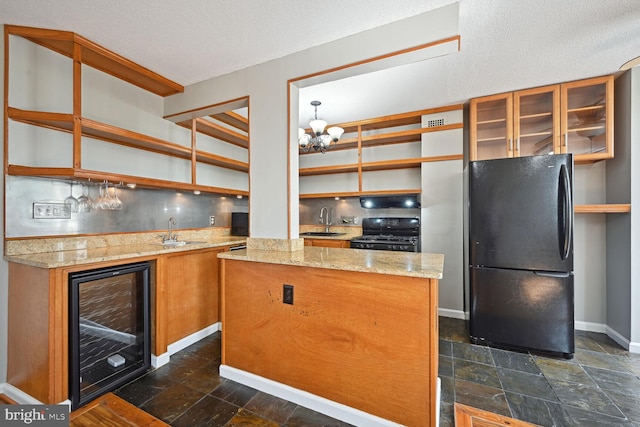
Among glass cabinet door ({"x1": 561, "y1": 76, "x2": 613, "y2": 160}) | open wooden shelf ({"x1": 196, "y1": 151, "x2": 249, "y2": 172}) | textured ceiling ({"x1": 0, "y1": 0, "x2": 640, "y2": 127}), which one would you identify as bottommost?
open wooden shelf ({"x1": 196, "y1": 151, "x2": 249, "y2": 172})

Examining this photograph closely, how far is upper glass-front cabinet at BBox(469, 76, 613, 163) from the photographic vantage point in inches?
104

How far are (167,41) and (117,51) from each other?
50 cm

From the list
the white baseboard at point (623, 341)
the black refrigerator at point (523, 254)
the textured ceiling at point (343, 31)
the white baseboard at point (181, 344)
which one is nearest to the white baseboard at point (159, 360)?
the white baseboard at point (181, 344)

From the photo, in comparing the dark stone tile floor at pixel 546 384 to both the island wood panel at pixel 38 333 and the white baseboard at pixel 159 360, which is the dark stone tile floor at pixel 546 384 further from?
the island wood panel at pixel 38 333

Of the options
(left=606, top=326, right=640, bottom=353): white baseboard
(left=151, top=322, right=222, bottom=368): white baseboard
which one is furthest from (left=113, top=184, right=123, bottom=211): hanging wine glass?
(left=606, top=326, right=640, bottom=353): white baseboard

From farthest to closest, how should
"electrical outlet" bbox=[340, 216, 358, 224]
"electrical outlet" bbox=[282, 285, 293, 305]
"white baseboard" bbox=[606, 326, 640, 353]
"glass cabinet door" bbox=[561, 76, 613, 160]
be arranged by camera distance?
"electrical outlet" bbox=[340, 216, 358, 224] < "glass cabinet door" bbox=[561, 76, 613, 160] < "white baseboard" bbox=[606, 326, 640, 353] < "electrical outlet" bbox=[282, 285, 293, 305]

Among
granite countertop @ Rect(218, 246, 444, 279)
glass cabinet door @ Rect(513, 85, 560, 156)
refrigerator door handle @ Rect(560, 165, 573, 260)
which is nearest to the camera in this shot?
granite countertop @ Rect(218, 246, 444, 279)

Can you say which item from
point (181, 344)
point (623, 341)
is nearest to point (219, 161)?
point (181, 344)

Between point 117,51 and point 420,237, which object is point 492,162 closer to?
point 420,237

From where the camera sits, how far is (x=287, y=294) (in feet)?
5.96

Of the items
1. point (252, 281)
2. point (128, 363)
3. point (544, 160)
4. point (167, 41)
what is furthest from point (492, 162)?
point (128, 363)

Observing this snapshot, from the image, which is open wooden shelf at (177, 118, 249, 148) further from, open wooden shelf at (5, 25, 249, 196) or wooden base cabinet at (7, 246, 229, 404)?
wooden base cabinet at (7, 246, 229, 404)

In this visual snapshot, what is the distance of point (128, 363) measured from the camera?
6.73 feet

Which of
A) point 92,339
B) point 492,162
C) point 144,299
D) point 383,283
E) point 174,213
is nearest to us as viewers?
point 383,283
